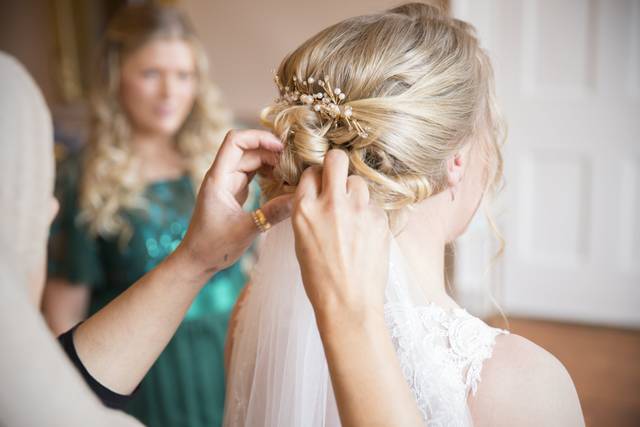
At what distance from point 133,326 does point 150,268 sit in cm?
105

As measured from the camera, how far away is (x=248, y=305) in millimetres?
1138

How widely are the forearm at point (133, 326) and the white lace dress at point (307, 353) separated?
0.14m

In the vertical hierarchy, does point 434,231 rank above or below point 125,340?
above

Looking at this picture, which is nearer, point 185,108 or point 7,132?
point 7,132

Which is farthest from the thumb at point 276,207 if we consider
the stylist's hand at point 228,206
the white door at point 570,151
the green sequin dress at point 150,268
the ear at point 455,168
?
the white door at point 570,151

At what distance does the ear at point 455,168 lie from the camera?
40.8 inches

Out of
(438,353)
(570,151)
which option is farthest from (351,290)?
(570,151)

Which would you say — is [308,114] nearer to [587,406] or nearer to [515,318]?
[587,406]

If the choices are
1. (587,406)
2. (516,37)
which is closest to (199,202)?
(587,406)

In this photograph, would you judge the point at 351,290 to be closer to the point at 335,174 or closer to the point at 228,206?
the point at 335,174

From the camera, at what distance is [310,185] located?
81 cm

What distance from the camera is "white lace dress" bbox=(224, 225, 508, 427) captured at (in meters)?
0.92

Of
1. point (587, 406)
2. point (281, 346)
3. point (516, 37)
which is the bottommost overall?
point (587, 406)

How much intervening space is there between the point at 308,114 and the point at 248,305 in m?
0.40
